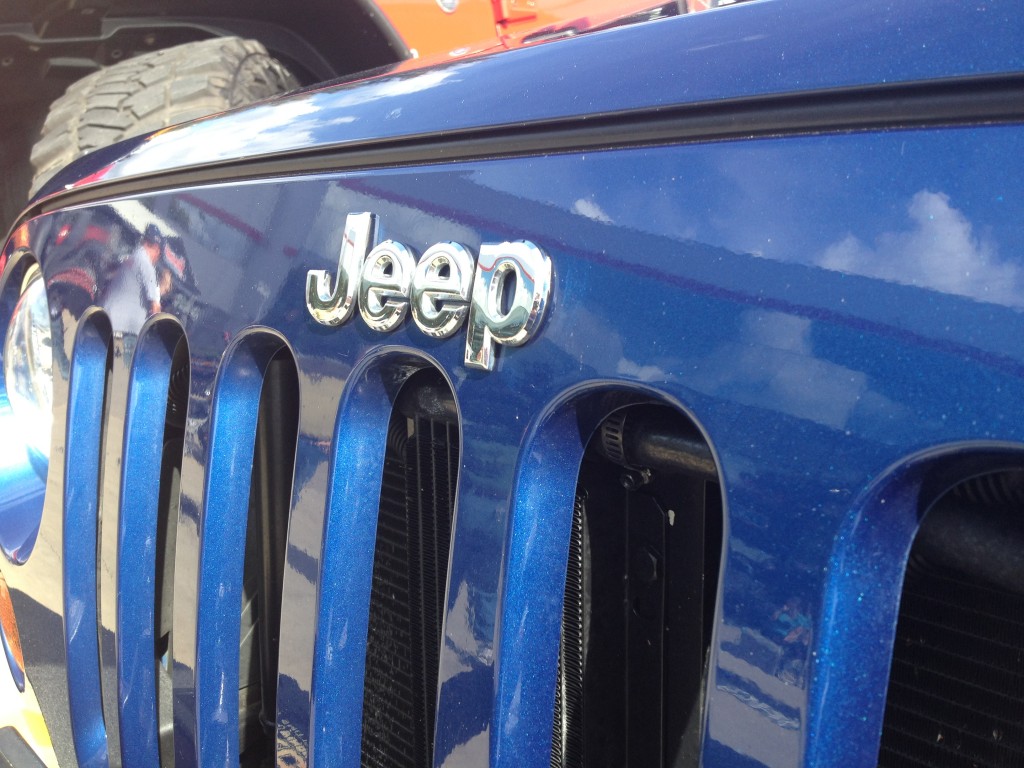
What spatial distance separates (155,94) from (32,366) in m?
1.00

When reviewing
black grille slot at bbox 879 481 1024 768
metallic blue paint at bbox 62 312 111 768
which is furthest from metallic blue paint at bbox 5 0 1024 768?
metallic blue paint at bbox 62 312 111 768

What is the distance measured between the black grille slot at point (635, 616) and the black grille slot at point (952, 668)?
0.17 meters

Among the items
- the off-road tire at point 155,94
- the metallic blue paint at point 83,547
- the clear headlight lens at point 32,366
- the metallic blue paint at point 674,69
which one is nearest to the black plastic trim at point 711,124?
the metallic blue paint at point 674,69

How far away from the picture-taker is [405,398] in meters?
0.82

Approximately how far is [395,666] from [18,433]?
0.71 metres

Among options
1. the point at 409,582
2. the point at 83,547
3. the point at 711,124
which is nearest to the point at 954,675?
the point at 711,124

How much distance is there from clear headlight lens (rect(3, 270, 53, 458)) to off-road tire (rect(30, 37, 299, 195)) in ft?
2.70

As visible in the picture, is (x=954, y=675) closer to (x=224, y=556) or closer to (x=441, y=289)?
(x=441, y=289)

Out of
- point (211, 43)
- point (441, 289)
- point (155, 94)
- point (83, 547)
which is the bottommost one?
point (83, 547)

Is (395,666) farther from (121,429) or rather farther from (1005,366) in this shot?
(1005,366)

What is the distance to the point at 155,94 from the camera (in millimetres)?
2150

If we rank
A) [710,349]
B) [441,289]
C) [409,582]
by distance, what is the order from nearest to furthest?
[710,349] → [441,289] → [409,582]

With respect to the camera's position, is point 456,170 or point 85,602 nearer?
point 456,170

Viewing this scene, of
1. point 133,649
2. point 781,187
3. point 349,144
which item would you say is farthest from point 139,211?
point 781,187
